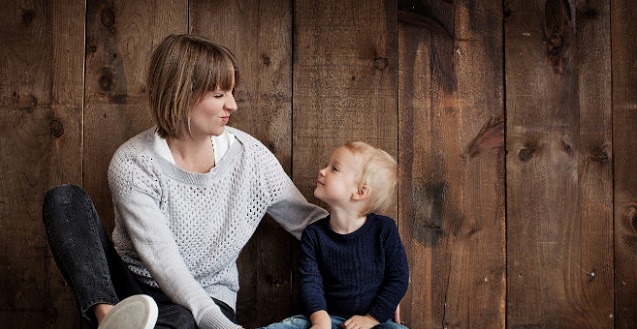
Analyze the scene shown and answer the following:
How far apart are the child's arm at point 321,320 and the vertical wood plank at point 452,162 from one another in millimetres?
354

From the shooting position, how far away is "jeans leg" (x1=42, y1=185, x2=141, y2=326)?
134cm

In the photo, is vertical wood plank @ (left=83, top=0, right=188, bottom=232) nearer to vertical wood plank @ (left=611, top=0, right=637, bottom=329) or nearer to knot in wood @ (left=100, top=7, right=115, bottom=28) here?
knot in wood @ (left=100, top=7, right=115, bottom=28)

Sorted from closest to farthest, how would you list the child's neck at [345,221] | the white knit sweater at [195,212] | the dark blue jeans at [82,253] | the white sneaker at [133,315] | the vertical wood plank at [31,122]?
the white sneaker at [133,315], the dark blue jeans at [82,253], the white knit sweater at [195,212], the child's neck at [345,221], the vertical wood plank at [31,122]

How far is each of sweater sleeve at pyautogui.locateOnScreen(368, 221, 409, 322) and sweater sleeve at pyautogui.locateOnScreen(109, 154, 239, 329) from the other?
354mm

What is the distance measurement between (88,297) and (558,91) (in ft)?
4.25

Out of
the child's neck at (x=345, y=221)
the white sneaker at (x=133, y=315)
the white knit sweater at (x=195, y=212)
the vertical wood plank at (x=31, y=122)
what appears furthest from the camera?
the vertical wood plank at (x=31, y=122)

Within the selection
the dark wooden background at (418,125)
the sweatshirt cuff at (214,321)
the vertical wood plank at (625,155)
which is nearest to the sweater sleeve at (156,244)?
the sweatshirt cuff at (214,321)

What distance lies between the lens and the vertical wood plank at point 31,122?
1732 mm

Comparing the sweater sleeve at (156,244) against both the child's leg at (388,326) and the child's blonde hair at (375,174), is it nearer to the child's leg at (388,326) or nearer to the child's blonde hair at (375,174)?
the child's leg at (388,326)

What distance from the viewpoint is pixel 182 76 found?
1472 mm

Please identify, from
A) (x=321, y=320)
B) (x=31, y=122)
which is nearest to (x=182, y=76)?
(x=31, y=122)

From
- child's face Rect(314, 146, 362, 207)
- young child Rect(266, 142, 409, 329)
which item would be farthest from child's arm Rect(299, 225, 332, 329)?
child's face Rect(314, 146, 362, 207)

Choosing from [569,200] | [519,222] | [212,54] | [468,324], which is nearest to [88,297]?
[212,54]

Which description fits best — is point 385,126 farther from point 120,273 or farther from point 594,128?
point 120,273
